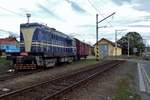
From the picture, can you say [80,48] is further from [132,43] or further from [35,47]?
[132,43]

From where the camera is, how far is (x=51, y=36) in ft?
85.8

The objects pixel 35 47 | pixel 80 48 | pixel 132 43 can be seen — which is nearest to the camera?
pixel 35 47

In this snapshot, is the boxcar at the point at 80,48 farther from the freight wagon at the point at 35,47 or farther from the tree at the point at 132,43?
the tree at the point at 132,43

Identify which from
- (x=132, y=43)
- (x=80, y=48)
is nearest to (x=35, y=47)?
(x=80, y=48)

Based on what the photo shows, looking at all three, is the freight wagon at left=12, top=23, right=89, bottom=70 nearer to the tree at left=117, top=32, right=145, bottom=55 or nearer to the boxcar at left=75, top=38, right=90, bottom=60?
the boxcar at left=75, top=38, right=90, bottom=60

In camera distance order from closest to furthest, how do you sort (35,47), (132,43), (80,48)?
(35,47)
(80,48)
(132,43)

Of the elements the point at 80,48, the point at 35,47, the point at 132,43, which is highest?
the point at 132,43

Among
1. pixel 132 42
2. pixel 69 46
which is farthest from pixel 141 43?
pixel 69 46

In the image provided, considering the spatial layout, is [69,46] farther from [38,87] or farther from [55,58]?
[38,87]

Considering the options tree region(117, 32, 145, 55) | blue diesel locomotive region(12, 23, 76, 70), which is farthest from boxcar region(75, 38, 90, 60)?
tree region(117, 32, 145, 55)

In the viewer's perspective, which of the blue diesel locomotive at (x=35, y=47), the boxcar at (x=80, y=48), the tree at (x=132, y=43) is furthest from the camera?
the tree at (x=132, y=43)

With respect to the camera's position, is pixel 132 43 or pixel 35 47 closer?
pixel 35 47

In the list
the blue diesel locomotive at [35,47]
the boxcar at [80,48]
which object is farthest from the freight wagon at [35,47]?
the boxcar at [80,48]

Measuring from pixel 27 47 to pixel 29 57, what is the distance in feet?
4.62
